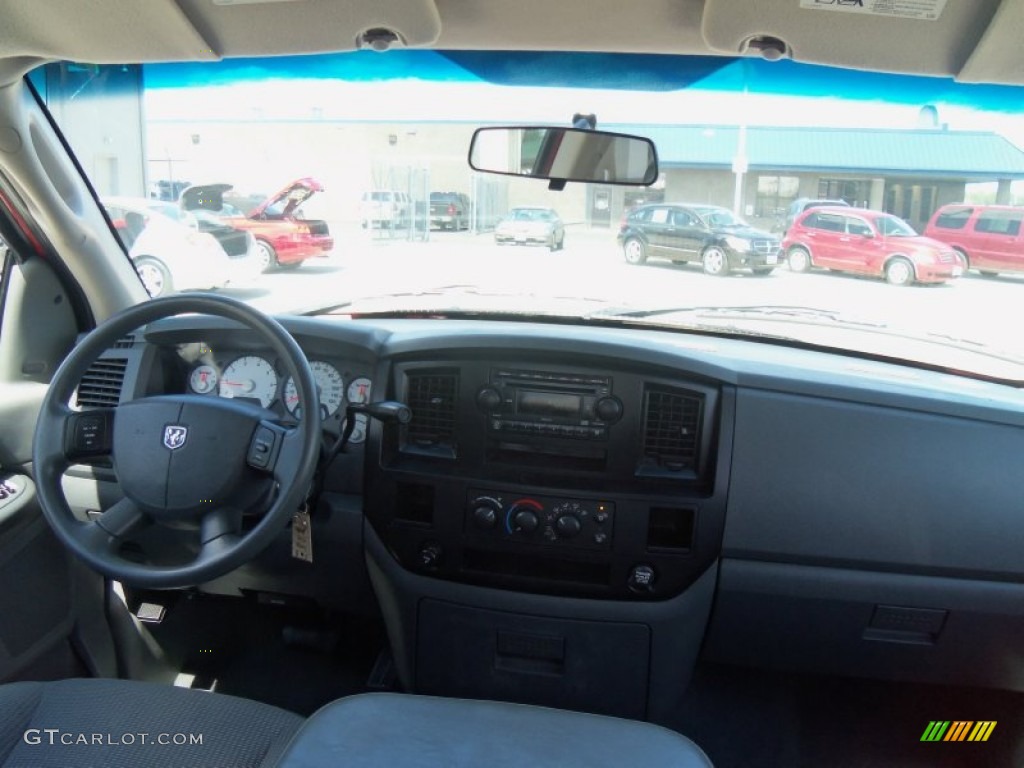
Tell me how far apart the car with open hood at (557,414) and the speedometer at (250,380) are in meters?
0.02

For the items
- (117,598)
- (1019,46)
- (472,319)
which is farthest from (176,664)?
(1019,46)

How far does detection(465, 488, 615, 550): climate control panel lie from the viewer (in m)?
2.70

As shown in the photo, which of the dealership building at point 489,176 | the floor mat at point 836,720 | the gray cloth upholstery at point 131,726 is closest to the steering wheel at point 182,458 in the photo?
the gray cloth upholstery at point 131,726

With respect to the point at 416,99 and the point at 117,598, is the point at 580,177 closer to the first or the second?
the point at 416,99

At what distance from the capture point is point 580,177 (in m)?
2.85

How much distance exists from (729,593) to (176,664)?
87.8 inches

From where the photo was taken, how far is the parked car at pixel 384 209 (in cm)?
402

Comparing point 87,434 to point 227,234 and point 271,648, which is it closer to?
point 271,648

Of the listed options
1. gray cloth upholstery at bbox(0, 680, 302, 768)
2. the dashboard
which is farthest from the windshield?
gray cloth upholstery at bbox(0, 680, 302, 768)

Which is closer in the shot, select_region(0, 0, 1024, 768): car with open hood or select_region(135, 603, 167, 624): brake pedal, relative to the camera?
select_region(0, 0, 1024, 768): car with open hood

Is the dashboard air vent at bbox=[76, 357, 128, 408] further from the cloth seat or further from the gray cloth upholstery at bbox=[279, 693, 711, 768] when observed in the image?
the gray cloth upholstery at bbox=[279, 693, 711, 768]

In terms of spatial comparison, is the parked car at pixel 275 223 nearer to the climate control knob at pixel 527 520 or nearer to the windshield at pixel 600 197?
the windshield at pixel 600 197

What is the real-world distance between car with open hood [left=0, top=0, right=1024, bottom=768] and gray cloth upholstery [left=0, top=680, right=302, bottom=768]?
1cm

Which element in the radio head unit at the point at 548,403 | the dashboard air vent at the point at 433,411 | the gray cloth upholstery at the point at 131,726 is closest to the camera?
the gray cloth upholstery at the point at 131,726
